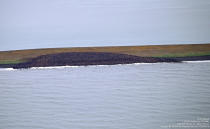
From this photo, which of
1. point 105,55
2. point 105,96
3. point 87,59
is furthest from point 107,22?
point 105,96

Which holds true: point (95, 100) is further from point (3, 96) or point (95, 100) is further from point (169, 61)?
point (169, 61)

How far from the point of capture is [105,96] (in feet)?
7.79

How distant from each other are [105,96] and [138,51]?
79cm

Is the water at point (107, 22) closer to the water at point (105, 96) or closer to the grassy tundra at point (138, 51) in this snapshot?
the grassy tundra at point (138, 51)

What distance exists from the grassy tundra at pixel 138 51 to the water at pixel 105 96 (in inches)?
5.2

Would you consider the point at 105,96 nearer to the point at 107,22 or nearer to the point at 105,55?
the point at 105,55

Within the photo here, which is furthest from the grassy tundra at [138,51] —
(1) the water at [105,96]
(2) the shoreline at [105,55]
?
→ (1) the water at [105,96]

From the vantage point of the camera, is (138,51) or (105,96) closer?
(105,96)

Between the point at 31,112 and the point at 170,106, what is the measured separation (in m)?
1.16

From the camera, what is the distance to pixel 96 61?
9.46 ft

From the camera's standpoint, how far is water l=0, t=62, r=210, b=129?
2024 millimetres

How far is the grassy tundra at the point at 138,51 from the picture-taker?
2912 mm

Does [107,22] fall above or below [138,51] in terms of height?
above

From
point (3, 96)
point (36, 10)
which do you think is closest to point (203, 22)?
point (36, 10)
